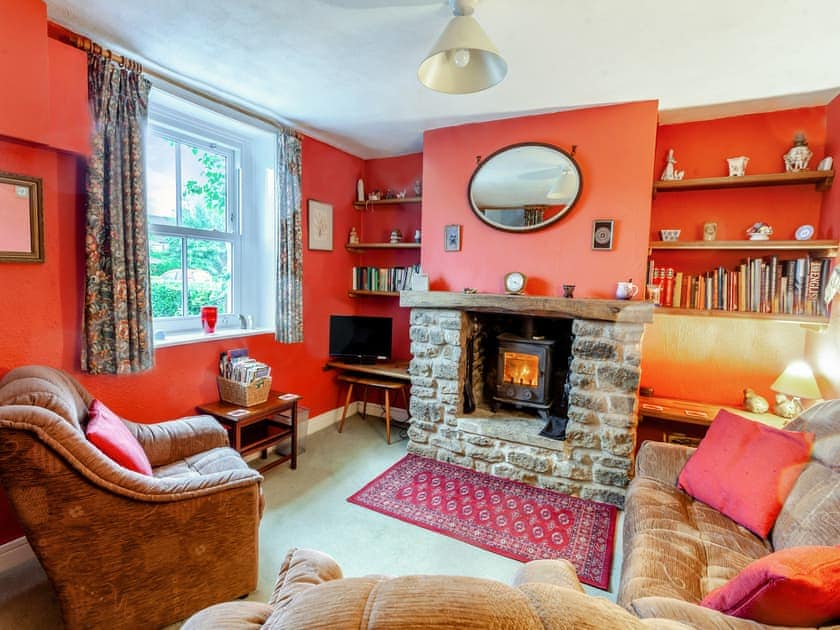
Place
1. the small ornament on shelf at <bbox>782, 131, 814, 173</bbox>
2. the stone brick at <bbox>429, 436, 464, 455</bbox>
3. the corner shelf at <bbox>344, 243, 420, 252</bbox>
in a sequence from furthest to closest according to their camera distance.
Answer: the corner shelf at <bbox>344, 243, 420, 252</bbox> < the stone brick at <bbox>429, 436, 464, 455</bbox> < the small ornament on shelf at <bbox>782, 131, 814, 173</bbox>

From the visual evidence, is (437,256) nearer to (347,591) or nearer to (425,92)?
(425,92)

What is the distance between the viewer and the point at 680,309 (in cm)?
272

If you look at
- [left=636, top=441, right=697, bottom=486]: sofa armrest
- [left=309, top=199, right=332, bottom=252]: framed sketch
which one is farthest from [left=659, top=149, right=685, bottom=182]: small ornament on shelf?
[left=309, top=199, right=332, bottom=252]: framed sketch

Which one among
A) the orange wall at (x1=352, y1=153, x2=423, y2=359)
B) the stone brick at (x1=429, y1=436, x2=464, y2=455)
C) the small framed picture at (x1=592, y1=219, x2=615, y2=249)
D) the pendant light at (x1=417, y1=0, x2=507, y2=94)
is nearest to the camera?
the pendant light at (x1=417, y1=0, x2=507, y2=94)

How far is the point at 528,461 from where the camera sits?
9.08ft

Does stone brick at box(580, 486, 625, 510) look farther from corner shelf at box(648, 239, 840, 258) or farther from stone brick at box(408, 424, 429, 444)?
corner shelf at box(648, 239, 840, 258)

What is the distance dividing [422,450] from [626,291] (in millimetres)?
1879

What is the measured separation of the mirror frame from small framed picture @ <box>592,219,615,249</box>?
10.1ft

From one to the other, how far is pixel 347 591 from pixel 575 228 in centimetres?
273

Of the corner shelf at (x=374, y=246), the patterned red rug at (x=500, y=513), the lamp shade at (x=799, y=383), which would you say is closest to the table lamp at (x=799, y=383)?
the lamp shade at (x=799, y=383)

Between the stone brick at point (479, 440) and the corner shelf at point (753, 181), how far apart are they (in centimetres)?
212

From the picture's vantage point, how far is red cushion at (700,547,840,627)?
A: 0.87m

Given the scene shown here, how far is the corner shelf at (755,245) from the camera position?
2330 mm

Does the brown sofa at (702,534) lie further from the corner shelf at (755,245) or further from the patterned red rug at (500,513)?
the corner shelf at (755,245)
